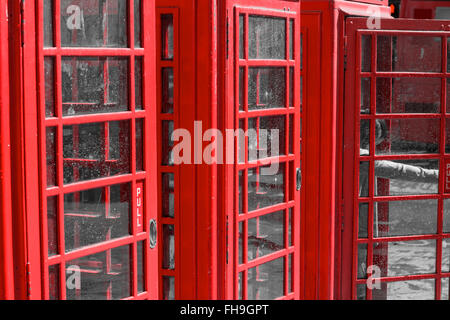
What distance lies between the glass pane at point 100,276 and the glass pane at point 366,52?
7.22 feet

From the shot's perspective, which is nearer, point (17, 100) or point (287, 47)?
point (17, 100)

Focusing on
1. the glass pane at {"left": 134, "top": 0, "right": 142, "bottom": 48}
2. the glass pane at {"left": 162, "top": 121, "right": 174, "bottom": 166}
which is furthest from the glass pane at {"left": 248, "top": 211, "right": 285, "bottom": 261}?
the glass pane at {"left": 134, "top": 0, "right": 142, "bottom": 48}

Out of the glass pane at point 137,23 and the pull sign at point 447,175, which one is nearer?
the glass pane at point 137,23

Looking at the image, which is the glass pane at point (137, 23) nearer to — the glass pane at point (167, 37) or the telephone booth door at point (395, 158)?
the glass pane at point (167, 37)

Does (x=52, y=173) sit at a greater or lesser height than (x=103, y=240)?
greater

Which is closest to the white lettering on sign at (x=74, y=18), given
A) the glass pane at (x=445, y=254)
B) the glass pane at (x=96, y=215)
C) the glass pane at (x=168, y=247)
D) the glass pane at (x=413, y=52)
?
the glass pane at (x=96, y=215)

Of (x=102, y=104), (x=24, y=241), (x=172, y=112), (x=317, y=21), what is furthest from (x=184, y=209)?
(x=317, y=21)

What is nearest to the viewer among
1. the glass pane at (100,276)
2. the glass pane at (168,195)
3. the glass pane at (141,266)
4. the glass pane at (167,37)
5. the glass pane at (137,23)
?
the glass pane at (100,276)

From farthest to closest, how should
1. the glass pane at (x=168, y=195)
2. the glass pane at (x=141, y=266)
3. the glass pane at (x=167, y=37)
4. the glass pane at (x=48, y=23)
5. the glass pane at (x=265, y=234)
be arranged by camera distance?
the glass pane at (x=265, y=234) < the glass pane at (x=168, y=195) < the glass pane at (x=167, y=37) < the glass pane at (x=141, y=266) < the glass pane at (x=48, y=23)

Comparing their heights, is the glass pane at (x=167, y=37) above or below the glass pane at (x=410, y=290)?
above

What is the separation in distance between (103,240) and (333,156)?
2099 mm

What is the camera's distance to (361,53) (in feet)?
16.0

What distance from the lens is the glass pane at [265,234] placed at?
14.0ft

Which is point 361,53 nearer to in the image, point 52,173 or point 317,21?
point 317,21
